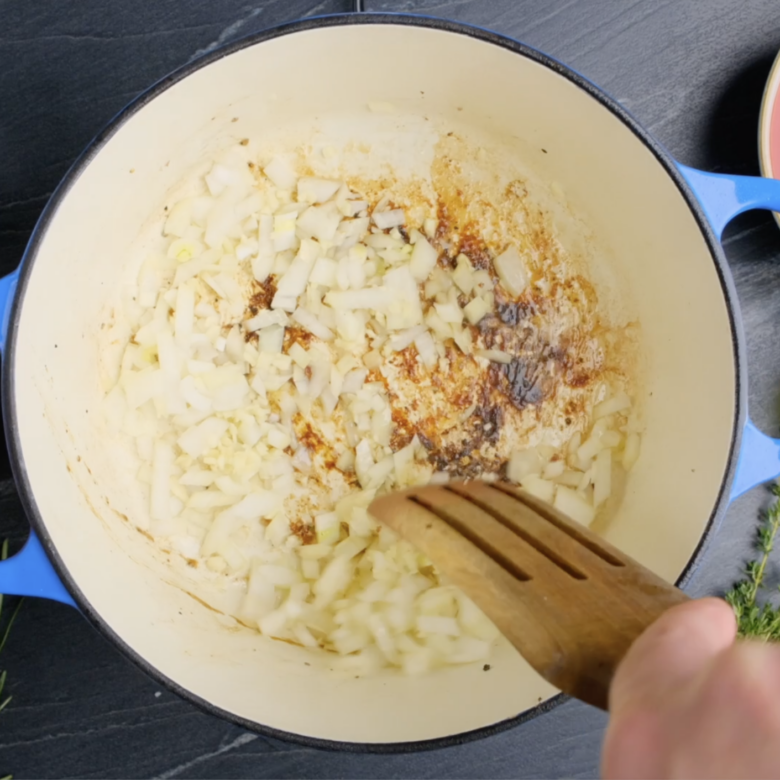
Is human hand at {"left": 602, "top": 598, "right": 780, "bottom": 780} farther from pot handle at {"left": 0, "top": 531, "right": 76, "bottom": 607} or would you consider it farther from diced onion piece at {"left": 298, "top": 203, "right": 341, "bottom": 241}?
diced onion piece at {"left": 298, "top": 203, "right": 341, "bottom": 241}

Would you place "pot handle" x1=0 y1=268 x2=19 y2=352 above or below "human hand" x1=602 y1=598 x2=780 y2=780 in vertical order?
above

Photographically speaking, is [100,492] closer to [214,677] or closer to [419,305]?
[214,677]

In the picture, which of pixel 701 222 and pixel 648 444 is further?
pixel 648 444

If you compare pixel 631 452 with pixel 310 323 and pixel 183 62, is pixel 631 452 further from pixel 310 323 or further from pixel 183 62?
pixel 183 62

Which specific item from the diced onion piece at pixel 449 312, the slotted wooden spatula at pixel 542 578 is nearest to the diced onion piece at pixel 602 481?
the slotted wooden spatula at pixel 542 578

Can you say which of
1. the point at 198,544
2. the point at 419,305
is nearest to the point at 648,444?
the point at 419,305

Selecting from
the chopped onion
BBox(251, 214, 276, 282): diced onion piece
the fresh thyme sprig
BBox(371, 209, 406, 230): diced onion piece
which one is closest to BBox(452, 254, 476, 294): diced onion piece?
the chopped onion
